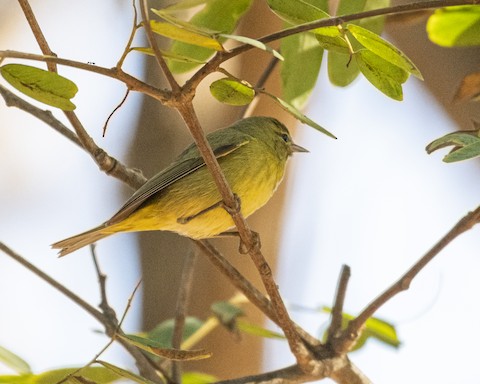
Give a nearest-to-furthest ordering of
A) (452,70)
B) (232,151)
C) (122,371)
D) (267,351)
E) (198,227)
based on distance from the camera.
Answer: (122,371) → (198,227) → (232,151) → (452,70) → (267,351)

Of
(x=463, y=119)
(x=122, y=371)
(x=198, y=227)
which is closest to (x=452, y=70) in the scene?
→ (x=463, y=119)

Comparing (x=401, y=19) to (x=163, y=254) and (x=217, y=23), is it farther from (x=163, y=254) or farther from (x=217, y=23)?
(x=163, y=254)

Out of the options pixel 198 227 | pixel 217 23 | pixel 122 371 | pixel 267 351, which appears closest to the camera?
pixel 122 371

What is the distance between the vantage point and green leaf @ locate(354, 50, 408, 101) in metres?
1.60

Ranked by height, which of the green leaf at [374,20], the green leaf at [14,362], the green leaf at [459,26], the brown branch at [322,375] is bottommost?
the brown branch at [322,375]

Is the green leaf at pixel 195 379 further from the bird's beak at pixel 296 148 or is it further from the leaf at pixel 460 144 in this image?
the bird's beak at pixel 296 148

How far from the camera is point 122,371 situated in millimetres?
1521

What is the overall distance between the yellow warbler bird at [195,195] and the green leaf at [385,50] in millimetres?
1315

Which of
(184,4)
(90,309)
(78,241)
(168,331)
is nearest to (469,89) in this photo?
(184,4)

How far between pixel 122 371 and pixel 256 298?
0.75m

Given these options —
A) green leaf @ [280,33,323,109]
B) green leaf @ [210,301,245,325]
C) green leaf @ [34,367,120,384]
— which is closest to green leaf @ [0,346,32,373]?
green leaf @ [34,367,120,384]

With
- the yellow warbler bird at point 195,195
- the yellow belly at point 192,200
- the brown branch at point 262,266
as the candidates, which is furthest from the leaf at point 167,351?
the yellow belly at point 192,200

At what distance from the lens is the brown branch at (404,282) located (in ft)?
6.23

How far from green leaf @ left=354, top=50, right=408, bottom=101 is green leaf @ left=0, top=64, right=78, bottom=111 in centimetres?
58
